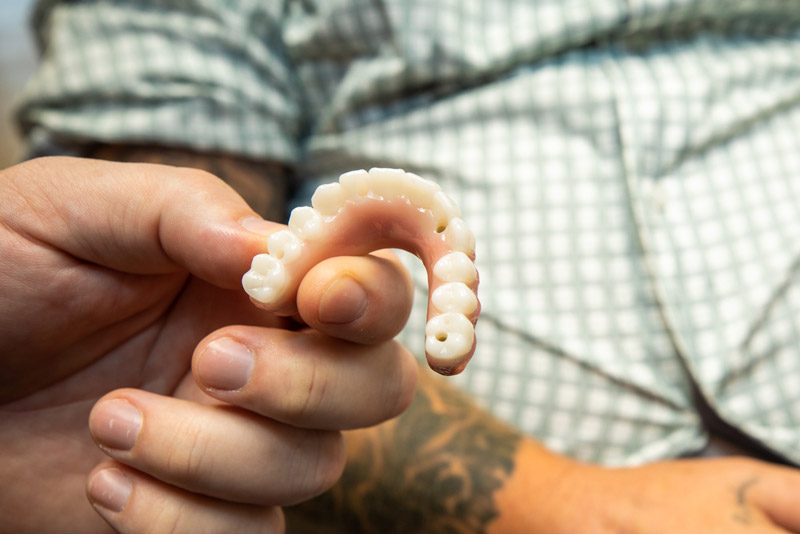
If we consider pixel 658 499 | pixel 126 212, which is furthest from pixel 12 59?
pixel 658 499

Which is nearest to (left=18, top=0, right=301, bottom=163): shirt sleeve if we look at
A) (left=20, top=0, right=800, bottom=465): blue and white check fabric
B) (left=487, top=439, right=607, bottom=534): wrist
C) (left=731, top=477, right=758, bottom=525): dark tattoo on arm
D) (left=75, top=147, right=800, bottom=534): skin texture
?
(left=20, top=0, right=800, bottom=465): blue and white check fabric

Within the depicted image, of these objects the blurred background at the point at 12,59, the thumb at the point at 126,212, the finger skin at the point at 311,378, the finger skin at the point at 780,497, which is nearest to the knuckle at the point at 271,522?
the finger skin at the point at 311,378

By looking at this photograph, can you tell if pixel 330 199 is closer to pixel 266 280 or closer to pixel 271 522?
pixel 266 280

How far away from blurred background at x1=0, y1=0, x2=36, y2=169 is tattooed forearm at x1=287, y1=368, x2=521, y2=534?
54.2 inches

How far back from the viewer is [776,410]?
0.79 m

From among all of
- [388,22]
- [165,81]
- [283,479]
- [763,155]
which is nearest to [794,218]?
[763,155]

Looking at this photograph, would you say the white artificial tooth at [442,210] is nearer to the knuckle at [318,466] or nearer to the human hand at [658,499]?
the knuckle at [318,466]

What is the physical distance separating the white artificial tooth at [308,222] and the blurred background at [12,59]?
1544 mm

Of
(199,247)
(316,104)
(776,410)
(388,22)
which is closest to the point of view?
(199,247)

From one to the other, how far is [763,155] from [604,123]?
0.23 m

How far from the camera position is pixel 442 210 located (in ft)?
1.30

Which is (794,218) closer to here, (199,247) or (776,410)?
(776,410)

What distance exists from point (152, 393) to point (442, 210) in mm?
312

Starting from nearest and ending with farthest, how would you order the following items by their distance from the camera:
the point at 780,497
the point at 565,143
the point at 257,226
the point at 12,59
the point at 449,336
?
the point at 449,336 < the point at 257,226 < the point at 780,497 < the point at 565,143 < the point at 12,59
